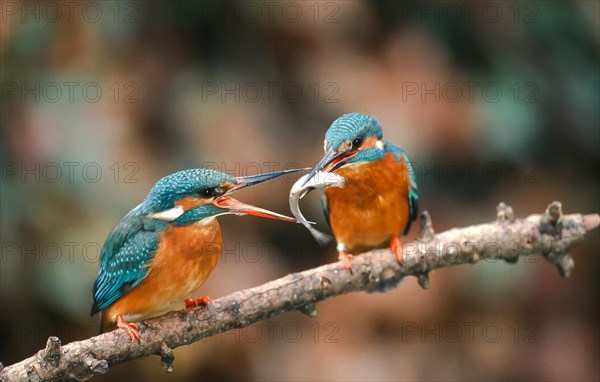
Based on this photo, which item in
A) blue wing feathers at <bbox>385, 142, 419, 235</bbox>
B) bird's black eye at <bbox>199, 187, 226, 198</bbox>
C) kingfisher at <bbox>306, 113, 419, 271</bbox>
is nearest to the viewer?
bird's black eye at <bbox>199, 187, 226, 198</bbox>

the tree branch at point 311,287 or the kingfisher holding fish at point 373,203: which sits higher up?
the kingfisher holding fish at point 373,203

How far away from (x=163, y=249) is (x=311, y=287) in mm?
835

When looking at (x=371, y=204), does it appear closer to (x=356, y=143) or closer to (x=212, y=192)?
(x=356, y=143)

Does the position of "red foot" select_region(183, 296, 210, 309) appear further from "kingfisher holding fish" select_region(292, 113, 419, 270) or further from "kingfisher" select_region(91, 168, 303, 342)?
"kingfisher holding fish" select_region(292, 113, 419, 270)

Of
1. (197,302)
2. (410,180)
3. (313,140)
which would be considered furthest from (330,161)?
(313,140)

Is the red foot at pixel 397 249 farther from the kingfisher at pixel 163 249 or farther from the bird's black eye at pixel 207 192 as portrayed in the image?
the bird's black eye at pixel 207 192

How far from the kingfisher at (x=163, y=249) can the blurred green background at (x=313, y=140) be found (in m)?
1.49

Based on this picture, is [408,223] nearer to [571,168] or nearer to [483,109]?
[483,109]

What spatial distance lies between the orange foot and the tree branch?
0.07ft

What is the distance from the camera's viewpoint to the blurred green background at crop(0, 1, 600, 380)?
15.7 feet

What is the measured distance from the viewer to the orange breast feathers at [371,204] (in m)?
4.07

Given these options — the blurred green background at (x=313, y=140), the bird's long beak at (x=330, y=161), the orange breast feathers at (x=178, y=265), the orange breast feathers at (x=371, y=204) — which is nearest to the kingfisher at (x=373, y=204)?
the orange breast feathers at (x=371, y=204)

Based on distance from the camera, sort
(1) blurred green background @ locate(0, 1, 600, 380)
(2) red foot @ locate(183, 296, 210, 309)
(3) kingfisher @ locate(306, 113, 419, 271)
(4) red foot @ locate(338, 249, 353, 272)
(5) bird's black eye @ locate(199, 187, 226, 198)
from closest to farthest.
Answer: (5) bird's black eye @ locate(199, 187, 226, 198)
(2) red foot @ locate(183, 296, 210, 309)
(4) red foot @ locate(338, 249, 353, 272)
(3) kingfisher @ locate(306, 113, 419, 271)
(1) blurred green background @ locate(0, 1, 600, 380)

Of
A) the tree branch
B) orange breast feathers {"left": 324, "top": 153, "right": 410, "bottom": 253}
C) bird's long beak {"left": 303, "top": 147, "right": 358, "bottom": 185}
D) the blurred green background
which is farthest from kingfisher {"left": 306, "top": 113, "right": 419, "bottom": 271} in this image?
the blurred green background
